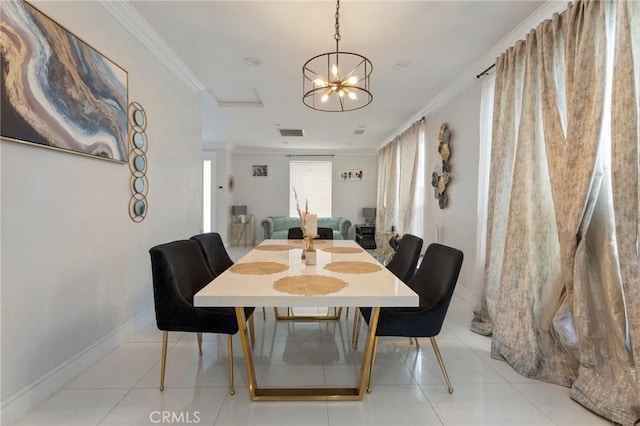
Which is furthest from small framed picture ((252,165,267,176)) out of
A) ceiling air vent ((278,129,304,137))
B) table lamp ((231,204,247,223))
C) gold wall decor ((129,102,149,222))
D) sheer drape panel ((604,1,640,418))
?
sheer drape panel ((604,1,640,418))

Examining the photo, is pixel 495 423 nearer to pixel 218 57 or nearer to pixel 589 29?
pixel 589 29

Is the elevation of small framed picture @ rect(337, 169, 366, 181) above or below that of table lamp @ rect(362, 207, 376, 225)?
above

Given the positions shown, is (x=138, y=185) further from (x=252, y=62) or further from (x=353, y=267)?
(x=353, y=267)

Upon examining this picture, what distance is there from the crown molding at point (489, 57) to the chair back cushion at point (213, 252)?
2972 mm

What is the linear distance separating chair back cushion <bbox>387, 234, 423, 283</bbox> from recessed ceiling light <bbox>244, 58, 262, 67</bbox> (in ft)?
7.18

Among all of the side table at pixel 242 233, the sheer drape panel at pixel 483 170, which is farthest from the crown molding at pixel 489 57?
the side table at pixel 242 233

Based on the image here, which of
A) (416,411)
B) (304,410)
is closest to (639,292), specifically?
(416,411)

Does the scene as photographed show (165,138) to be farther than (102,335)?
Yes

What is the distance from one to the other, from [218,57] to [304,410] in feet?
9.73

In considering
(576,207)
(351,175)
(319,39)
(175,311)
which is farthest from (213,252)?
(351,175)

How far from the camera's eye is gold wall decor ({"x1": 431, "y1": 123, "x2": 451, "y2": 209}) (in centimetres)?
372

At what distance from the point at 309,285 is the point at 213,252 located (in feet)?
4.36

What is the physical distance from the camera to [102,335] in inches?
82.4

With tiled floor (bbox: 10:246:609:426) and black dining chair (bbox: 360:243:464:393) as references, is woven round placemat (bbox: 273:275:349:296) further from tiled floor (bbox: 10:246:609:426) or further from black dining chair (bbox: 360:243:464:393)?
tiled floor (bbox: 10:246:609:426)
